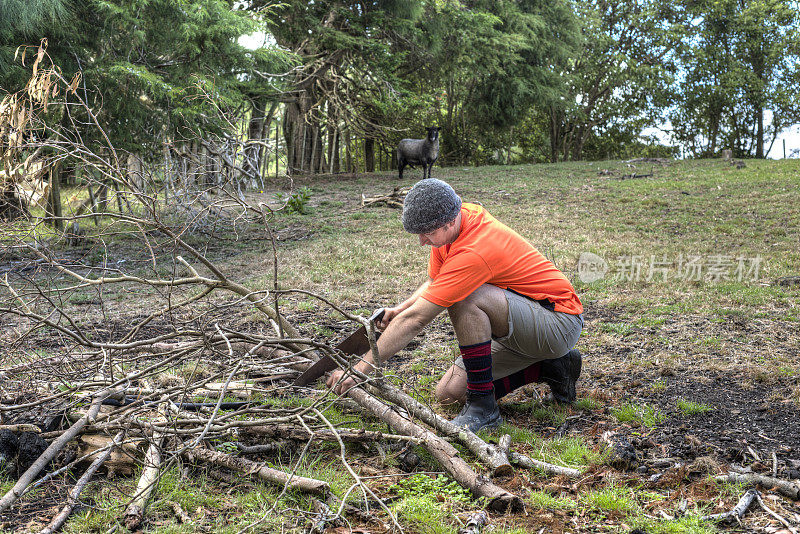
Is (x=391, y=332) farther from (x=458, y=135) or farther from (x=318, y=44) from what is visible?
(x=458, y=135)

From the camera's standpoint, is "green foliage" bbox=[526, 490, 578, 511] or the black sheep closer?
"green foliage" bbox=[526, 490, 578, 511]

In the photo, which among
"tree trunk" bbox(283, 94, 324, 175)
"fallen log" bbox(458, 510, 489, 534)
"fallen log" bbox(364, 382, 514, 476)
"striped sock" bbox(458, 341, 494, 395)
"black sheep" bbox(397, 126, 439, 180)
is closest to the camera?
"fallen log" bbox(458, 510, 489, 534)

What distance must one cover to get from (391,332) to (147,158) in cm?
694

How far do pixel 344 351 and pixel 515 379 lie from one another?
3.24 ft

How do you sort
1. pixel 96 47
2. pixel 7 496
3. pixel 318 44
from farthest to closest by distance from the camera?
pixel 318 44 < pixel 96 47 < pixel 7 496

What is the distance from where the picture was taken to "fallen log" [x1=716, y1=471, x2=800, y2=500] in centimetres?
246

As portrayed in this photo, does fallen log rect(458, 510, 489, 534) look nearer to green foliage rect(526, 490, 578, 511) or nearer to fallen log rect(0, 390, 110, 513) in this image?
green foliage rect(526, 490, 578, 511)

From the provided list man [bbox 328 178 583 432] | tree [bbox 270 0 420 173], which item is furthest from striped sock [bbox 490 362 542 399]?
tree [bbox 270 0 420 173]

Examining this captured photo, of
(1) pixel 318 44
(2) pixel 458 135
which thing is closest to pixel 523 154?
(2) pixel 458 135

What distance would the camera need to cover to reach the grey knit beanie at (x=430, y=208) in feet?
9.79

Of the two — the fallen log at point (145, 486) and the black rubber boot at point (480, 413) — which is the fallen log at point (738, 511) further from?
the fallen log at point (145, 486)

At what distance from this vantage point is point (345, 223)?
1030 cm

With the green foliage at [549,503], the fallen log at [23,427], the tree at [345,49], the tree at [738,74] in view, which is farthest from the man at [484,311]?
the tree at [738,74]

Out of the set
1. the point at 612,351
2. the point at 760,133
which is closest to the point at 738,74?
the point at 760,133
